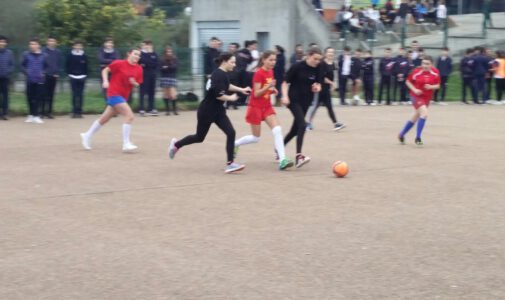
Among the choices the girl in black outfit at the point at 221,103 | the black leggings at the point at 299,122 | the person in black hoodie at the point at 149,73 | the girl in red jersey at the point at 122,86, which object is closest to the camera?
the girl in black outfit at the point at 221,103

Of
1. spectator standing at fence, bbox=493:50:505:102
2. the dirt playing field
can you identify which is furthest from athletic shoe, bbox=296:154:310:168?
spectator standing at fence, bbox=493:50:505:102

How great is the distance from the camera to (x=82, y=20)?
101 feet

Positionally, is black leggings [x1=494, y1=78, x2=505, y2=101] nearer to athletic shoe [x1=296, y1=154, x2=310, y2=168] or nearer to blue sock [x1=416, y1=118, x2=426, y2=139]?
blue sock [x1=416, y1=118, x2=426, y2=139]

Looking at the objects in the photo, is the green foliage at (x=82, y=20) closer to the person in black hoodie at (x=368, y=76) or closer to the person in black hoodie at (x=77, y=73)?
the person in black hoodie at (x=368, y=76)

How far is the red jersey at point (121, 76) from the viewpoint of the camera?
14.0 m

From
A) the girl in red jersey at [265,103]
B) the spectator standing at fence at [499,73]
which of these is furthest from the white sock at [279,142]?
the spectator standing at fence at [499,73]

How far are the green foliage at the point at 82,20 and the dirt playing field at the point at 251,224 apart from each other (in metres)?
16.3

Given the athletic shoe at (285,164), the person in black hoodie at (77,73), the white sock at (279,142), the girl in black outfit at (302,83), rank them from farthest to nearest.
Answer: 1. the person in black hoodie at (77,73)
2. the girl in black outfit at (302,83)
3. the white sock at (279,142)
4. the athletic shoe at (285,164)

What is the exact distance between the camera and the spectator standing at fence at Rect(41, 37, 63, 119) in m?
19.7

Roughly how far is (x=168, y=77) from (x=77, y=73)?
2457 millimetres

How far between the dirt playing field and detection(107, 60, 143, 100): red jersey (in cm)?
99

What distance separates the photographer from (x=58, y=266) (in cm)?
692

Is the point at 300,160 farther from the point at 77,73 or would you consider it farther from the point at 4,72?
the point at 77,73

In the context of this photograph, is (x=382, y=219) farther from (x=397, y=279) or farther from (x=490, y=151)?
(x=490, y=151)
